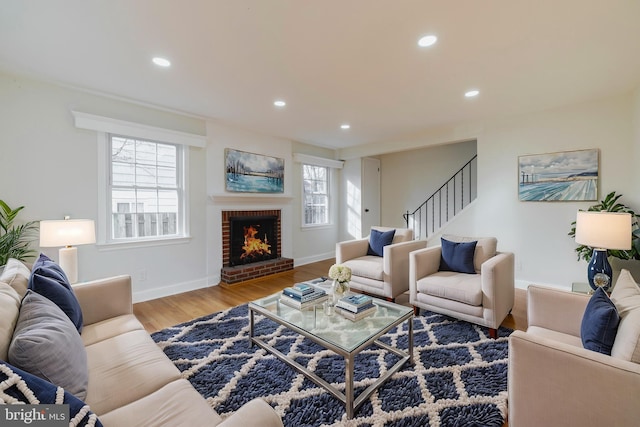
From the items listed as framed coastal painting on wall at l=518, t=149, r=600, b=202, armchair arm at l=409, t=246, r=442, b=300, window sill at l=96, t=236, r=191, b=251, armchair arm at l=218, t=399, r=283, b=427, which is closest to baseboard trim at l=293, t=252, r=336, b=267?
window sill at l=96, t=236, r=191, b=251

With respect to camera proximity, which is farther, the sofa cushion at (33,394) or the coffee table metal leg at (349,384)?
the coffee table metal leg at (349,384)

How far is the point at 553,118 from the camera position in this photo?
139 inches

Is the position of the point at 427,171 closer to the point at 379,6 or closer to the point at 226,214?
the point at 226,214

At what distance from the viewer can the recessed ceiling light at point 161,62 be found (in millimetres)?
2297

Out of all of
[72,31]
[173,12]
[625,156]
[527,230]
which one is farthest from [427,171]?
[72,31]

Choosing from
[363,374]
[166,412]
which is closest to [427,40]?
[363,374]

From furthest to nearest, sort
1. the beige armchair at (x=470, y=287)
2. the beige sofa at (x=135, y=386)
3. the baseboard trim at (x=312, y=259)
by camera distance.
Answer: the baseboard trim at (x=312, y=259) < the beige armchair at (x=470, y=287) < the beige sofa at (x=135, y=386)

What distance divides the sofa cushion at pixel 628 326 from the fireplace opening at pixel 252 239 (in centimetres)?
412

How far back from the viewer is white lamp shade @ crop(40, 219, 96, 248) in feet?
7.32

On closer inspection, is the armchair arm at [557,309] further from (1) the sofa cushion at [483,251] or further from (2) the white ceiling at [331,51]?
(2) the white ceiling at [331,51]

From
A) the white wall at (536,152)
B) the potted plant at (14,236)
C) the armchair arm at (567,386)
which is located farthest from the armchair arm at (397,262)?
the potted plant at (14,236)

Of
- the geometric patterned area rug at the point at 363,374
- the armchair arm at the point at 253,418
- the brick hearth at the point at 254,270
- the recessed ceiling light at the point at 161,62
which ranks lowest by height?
the geometric patterned area rug at the point at 363,374

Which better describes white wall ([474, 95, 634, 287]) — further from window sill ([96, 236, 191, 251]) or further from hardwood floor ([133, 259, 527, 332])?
window sill ([96, 236, 191, 251])

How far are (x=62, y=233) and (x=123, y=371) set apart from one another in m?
1.64
